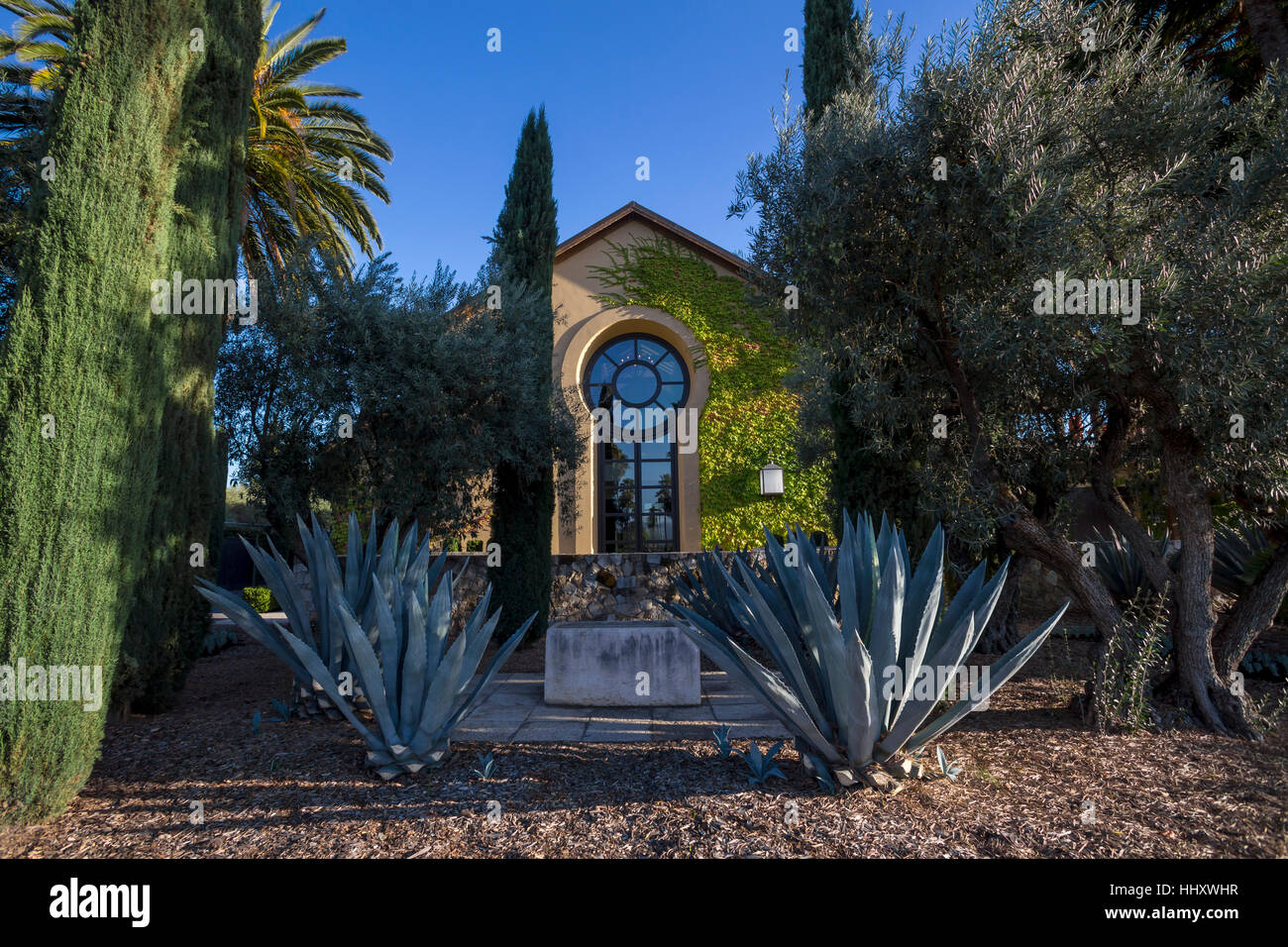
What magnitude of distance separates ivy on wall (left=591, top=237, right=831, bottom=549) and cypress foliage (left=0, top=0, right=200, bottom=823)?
32.2ft

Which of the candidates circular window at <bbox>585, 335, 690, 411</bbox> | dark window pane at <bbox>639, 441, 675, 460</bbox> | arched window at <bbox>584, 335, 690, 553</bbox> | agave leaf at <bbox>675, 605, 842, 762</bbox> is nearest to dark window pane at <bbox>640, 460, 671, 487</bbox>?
arched window at <bbox>584, 335, 690, 553</bbox>

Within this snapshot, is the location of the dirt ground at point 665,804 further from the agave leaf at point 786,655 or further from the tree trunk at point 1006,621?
the tree trunk at point 1006,621

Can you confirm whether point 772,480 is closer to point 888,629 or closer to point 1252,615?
point 1252,615

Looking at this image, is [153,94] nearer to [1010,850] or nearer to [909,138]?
[909,138]

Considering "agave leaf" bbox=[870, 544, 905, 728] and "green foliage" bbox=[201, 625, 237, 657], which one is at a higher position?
"agave leaf" bbox=[870, 544, 905, 728]

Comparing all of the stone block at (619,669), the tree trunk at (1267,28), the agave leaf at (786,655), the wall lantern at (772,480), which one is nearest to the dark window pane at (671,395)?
the wall lantern at (772,480)

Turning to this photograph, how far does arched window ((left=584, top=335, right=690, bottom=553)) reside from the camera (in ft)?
43.1

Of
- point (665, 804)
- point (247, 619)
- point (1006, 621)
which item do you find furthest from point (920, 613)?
point (1006, 621)

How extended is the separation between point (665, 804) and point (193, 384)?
4845 mm

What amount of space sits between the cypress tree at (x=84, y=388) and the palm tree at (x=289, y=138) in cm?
515

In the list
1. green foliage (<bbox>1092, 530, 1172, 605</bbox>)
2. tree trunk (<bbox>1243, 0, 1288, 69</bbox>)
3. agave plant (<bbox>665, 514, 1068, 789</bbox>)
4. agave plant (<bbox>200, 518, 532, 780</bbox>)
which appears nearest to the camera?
agave plant (<bbox>665, 514, 1068, 789</bbox>)

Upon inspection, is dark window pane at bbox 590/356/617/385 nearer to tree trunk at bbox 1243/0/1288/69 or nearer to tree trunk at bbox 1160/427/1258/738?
tree trunk at bbox 1243/0/1288/69

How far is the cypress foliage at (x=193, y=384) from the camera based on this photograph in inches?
183

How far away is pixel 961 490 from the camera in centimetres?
470
